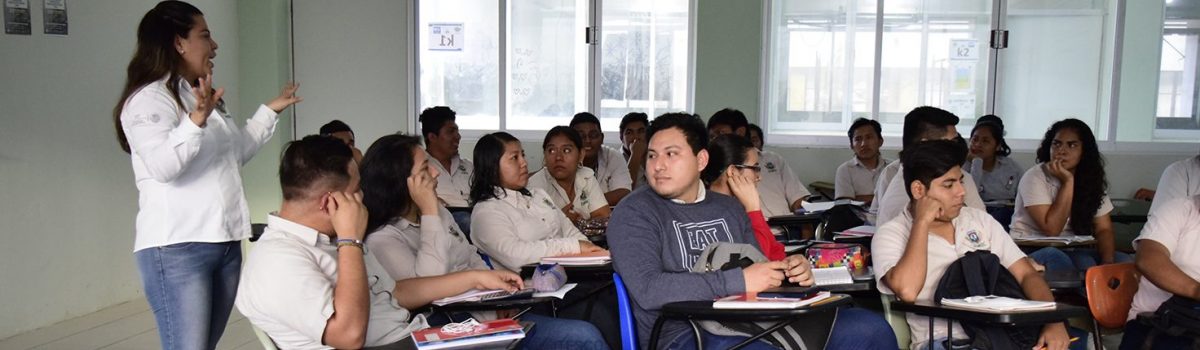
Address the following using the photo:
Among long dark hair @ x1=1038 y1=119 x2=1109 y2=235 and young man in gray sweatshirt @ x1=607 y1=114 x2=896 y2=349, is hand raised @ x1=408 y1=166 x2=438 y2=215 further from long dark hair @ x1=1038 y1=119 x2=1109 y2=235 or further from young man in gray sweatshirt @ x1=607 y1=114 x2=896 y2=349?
long dark hair @ x1=1038 y1=119 x2=1109 y2=235

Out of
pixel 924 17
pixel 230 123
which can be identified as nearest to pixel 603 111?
pixel 924 17

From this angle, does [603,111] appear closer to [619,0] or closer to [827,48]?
[619,0]

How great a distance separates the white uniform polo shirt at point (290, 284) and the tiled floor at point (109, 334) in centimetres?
248

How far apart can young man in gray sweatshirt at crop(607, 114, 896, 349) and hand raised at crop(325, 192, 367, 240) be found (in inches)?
32.5

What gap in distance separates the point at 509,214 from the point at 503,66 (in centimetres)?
A: 415

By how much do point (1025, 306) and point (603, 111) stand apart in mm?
5466

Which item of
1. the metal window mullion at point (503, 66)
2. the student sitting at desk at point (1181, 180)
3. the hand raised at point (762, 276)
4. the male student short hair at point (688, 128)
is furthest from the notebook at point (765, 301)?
the metal window mullion at point (503, 66)

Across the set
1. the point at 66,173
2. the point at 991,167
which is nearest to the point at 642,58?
the point at 991,167

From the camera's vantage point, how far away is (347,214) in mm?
2307

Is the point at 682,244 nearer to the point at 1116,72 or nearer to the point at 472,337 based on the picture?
the point at 472,337

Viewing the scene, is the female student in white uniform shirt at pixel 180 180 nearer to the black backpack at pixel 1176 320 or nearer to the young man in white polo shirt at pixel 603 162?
the black backpack at pixel 1176 320

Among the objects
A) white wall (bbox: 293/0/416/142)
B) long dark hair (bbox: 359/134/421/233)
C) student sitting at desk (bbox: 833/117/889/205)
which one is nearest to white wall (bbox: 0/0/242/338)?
white wall (bbox: 293/0/416/142)

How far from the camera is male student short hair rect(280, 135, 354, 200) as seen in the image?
2.34m

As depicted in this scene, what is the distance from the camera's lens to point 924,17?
7.51 metres
